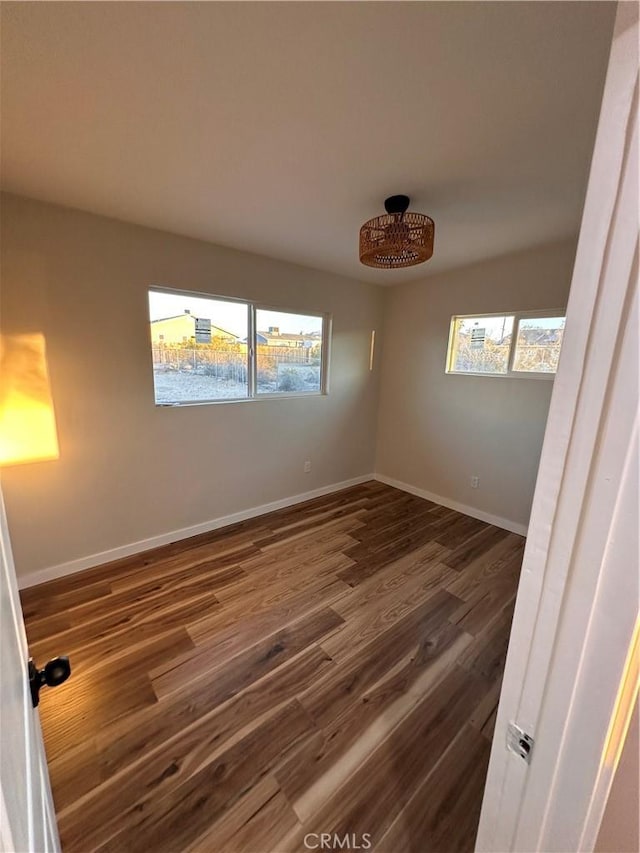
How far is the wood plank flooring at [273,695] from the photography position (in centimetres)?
113

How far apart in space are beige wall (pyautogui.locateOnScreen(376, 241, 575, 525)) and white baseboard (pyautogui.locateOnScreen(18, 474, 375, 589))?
1.13m

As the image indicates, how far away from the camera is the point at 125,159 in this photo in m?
1.49

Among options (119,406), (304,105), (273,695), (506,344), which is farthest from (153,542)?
(506,344)

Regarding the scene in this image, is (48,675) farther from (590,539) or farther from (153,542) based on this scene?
(153,542)

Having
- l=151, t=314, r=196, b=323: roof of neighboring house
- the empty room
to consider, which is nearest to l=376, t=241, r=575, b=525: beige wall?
the empty room

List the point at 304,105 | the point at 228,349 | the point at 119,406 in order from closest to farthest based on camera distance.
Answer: the point at 304,105 < the point at 119,406 < the point at 228,349

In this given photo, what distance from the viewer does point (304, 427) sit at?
3398mm

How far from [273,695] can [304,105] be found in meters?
2.42

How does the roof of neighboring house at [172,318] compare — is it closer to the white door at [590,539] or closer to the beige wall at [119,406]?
the beige wall at [119,406]

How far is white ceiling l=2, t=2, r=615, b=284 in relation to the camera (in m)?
0.89

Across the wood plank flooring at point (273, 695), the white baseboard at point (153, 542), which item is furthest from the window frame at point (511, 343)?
the white baseboard at point (153, 542)

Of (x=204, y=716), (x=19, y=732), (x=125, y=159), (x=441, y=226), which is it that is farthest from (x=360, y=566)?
(x=125, y=159)

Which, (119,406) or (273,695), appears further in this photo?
(119,406)

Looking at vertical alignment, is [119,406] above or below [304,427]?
above
